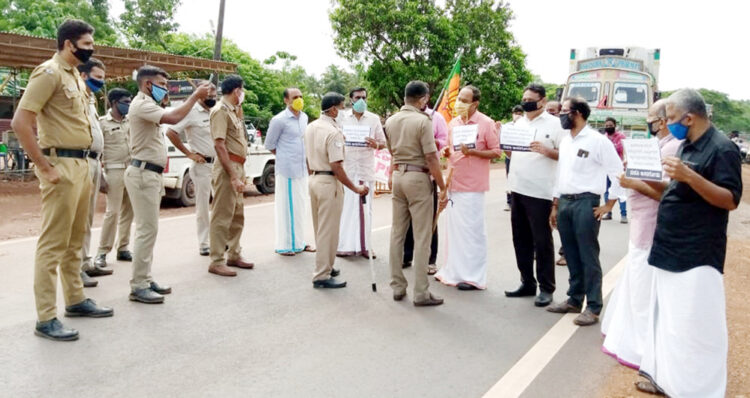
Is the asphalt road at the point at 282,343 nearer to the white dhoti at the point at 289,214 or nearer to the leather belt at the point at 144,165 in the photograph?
the white dhoti at the point at 289,214

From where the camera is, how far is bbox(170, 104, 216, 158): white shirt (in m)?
7.04

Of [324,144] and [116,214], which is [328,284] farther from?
[116,214]

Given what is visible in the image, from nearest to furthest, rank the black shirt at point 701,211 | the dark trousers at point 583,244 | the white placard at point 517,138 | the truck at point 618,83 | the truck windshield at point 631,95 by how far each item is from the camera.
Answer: the black shirt at point 701,211, the dark trousers at point 583,244, the white placard at point 517,138, the truck at point 618,83, the truck windshield at point 631,95

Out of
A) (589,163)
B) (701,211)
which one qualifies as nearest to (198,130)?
(589,163)

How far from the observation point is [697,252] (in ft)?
11.4

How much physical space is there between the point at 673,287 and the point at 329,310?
2837 mm

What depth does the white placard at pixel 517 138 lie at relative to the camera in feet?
18.4

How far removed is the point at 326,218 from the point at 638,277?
2987 millimetres

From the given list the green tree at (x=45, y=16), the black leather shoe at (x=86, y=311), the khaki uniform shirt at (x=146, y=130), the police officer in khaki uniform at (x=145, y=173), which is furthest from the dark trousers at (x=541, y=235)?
the green tree at (x=45, y=16)

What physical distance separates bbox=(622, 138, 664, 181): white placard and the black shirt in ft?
0.44

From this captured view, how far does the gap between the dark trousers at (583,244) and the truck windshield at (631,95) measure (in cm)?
1325

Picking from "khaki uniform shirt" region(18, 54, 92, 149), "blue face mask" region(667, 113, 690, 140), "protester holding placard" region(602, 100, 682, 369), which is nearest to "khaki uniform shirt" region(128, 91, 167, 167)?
"khaki uniform shirt" region(18, 54, 92, 149)

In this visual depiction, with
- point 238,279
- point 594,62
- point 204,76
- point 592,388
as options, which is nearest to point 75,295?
point 238,279

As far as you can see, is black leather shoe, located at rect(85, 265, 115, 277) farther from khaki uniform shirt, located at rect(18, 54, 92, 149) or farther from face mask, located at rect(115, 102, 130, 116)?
khaki uniform shirt, located at rect(18, 54, 92, 149)
